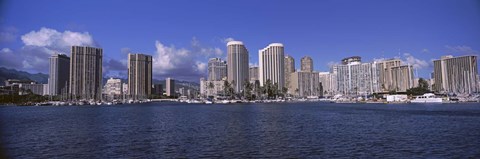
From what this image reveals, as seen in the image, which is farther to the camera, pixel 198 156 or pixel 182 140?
pixel 182 140

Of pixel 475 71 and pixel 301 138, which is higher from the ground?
pixel 475 71

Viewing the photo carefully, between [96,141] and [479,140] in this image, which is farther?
[96,141]

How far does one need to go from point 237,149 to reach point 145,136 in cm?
1401

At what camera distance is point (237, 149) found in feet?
95.7

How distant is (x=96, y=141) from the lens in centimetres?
3506

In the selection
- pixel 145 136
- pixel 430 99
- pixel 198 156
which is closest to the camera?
pixel 198 156

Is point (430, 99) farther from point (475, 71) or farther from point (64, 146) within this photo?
point (64, 146)

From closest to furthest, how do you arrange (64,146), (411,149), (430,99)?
(411,149) → (64,146) → (430,99)

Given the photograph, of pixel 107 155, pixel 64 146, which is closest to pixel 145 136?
pixel 64 146

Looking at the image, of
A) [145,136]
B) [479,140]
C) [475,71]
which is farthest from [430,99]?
[145,136]

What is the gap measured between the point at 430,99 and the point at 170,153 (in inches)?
6304

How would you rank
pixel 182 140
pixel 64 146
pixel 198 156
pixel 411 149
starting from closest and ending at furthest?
pixel 198 156 → pixel 411 149 → pixel 64 146 → pixel 182 140

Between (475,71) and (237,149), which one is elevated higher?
(475,71)

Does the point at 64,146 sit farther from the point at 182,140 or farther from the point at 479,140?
the point at 479,140
